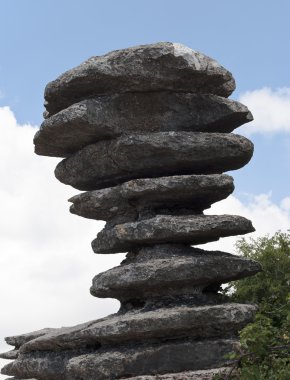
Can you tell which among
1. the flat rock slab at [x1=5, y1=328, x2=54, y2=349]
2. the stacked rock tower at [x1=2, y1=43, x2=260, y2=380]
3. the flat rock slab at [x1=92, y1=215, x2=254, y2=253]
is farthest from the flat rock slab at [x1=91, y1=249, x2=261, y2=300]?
the flat rock slab at [x1=5, y1=328, x2=54, y2=349]

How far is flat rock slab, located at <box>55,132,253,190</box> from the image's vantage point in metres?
16.7

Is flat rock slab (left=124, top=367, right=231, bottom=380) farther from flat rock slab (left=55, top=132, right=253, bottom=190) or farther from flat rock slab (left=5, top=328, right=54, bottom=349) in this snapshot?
flat rock slab (left=5, top=328, right=54, bottom=349)

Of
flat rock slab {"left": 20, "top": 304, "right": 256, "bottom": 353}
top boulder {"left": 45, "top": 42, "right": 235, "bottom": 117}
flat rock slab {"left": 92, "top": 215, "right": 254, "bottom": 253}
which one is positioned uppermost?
Result: top boulder {"left": 45, "top": 42, "right": 235, "bottom": 117}

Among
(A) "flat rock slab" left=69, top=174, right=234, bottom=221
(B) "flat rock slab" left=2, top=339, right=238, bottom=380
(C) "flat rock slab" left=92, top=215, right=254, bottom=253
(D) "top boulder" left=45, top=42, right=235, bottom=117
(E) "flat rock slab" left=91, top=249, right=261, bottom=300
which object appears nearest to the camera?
(B) "flat rock slab" left=2, top=339, right=238, bottom=380

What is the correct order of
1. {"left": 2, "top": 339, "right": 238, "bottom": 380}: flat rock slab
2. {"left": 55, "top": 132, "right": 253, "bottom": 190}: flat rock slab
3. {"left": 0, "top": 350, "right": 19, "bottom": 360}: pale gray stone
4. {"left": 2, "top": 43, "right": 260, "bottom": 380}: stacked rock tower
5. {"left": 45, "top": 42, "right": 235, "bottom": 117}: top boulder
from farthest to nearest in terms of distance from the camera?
{"left": 0, "top": 350, "right": 19, "bottom": 360}: pale gray stone
{"left": 55, "top": 132, "right": 253, "bottom": 190}: flat rock slab
{"left": 45, "top": 42, "right": 235, "bottom": 117}: top boulder
{"left": 2, "top": 43, "right": 260, "bottom": 380}: stacked rock tower
{"left": 2, "top": 339, "right": 238, "bottom": 380}: flat rock slab

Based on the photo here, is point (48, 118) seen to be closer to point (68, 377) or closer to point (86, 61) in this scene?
point (86, 61)

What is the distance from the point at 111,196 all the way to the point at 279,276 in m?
14.4

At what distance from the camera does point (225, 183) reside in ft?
54.2

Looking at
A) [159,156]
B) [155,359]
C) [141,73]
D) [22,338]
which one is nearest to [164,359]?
[155,359]

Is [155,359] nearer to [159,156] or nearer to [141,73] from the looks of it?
[159,156]

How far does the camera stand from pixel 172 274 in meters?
15.7

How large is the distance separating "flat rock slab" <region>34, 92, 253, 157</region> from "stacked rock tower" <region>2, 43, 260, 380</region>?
0.07 feet

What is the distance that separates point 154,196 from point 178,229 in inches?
37.2

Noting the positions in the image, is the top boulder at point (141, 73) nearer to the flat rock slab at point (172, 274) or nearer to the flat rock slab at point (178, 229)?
the flat rock slab at point (178, 229)
